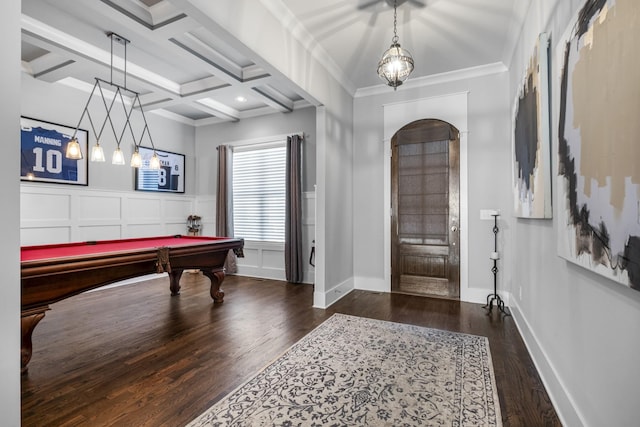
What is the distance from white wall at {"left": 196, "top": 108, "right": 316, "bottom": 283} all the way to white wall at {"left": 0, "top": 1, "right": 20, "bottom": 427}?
13.3 ft

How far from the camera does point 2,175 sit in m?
1.18

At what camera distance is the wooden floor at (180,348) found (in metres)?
1.87

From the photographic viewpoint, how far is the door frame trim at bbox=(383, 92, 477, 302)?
160 inches

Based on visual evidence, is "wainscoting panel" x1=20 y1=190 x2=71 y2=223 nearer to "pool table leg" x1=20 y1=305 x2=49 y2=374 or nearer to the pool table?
the pool table

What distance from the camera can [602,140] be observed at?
48.4 inches

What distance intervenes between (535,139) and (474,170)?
1.80m

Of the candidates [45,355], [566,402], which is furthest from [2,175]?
[566,402]

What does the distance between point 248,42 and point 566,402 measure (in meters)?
3.16

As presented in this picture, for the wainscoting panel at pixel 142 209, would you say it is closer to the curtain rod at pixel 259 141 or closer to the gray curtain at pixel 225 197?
the gray curtain at pixel 225 197

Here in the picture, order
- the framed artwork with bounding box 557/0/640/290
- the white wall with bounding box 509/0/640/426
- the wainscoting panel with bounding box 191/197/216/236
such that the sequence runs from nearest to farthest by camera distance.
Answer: the framed artwork with bounding box 557/0/640/290 < the white wall with bounding box 509/0/640/426 < the wainscoting panel with bounding box 191/197/216/236

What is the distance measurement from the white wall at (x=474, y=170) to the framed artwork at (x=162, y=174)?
12.1 feet

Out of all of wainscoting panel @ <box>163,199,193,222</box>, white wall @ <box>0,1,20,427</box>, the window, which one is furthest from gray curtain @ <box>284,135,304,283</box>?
white wall @ <box>0,1,20,427</box>

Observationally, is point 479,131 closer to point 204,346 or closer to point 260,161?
point 260,161

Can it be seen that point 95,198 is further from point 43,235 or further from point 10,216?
point 10,216
